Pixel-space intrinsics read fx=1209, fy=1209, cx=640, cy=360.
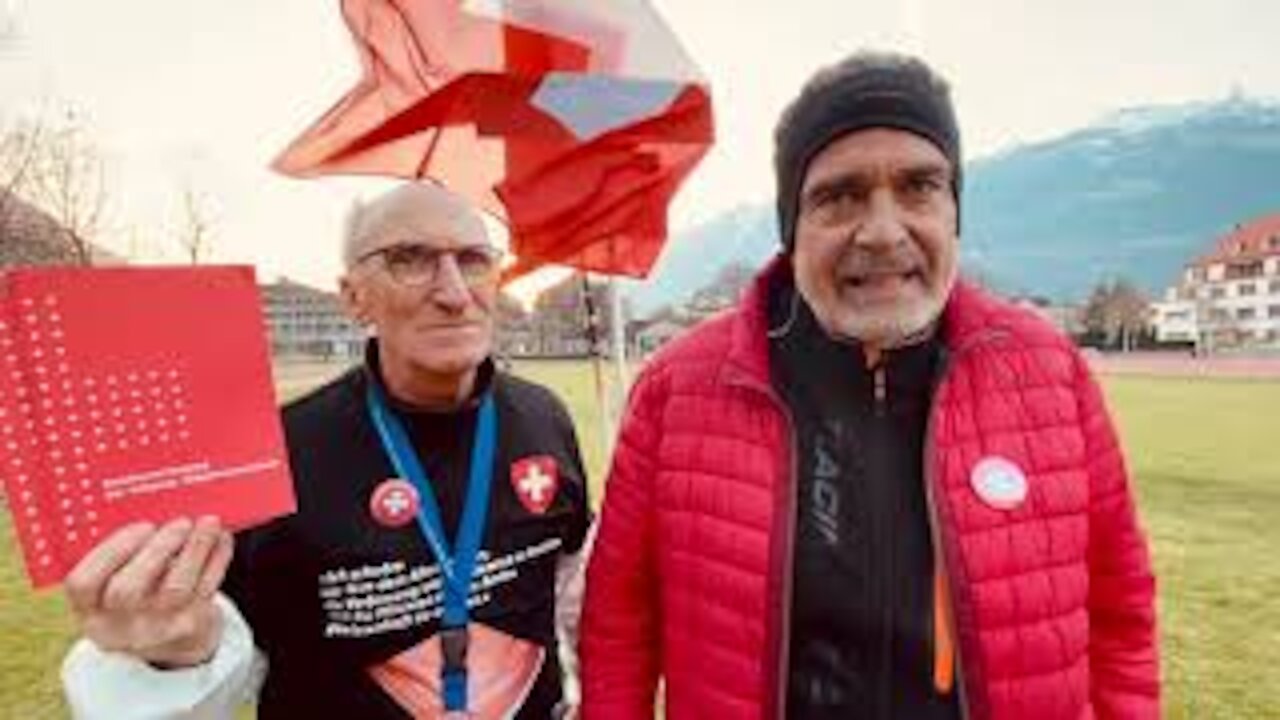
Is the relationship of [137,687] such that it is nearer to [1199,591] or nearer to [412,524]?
[412,524]

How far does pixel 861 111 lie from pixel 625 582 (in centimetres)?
106

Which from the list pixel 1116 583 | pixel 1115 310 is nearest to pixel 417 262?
pixel 1116 583

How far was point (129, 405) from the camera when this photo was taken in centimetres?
169

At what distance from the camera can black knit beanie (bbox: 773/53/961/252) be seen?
2309 millimetres

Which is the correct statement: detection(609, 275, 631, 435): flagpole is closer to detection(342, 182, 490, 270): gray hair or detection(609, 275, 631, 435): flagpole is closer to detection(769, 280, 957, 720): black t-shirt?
detection(342, 182, 490, 270): gray hair

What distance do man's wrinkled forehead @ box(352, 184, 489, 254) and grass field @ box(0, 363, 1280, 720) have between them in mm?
4291

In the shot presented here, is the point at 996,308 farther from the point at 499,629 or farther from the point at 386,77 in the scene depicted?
the point at 386,77

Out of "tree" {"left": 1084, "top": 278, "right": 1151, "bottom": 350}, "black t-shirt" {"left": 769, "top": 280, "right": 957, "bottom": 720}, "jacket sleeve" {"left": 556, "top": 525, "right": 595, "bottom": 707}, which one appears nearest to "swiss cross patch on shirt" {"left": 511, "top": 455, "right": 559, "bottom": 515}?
"jacket sleeve" {"left": 556, "top": 525, "right": 595, "bottom": 707}

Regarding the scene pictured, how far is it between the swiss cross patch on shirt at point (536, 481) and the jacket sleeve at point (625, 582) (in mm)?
293

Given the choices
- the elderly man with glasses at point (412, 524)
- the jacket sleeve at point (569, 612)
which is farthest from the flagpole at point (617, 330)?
the elderly man with glasses at point (412, 524)

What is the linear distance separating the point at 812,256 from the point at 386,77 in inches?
76.2

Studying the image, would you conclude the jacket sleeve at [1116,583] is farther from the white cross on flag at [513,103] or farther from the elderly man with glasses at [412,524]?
the white cross on flag at [513,103]

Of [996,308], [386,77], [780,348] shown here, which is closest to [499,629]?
[780,348]

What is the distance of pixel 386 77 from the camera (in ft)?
12.3
